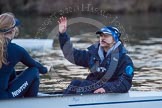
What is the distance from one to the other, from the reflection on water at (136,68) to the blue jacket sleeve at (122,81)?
112 inches

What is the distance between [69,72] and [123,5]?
32954 millimetres

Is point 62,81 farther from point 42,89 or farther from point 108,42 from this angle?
point 108,42

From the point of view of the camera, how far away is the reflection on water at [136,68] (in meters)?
11.7

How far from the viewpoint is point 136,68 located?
575 inches

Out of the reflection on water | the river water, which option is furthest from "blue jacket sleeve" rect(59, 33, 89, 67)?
the reflection on water

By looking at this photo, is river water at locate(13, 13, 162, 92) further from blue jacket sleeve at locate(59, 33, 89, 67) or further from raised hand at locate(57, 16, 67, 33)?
raised hand at locate(57, 16, 67, 33)

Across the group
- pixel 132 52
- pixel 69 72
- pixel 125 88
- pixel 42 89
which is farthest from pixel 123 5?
pixel 125 88

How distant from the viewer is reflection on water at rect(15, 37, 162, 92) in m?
11.7

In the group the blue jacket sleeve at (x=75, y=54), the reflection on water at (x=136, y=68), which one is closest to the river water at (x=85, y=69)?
the reflection on water at (x=136, y=68)

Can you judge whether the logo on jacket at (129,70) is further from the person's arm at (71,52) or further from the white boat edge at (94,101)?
the person's arm at (71,52)

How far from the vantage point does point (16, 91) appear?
25.6 feet

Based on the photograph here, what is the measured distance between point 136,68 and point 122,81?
6.76 meters

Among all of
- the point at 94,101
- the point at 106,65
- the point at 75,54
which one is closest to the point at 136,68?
the point at 75,54

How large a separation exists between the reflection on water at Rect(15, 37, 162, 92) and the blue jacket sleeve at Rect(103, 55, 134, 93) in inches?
112
